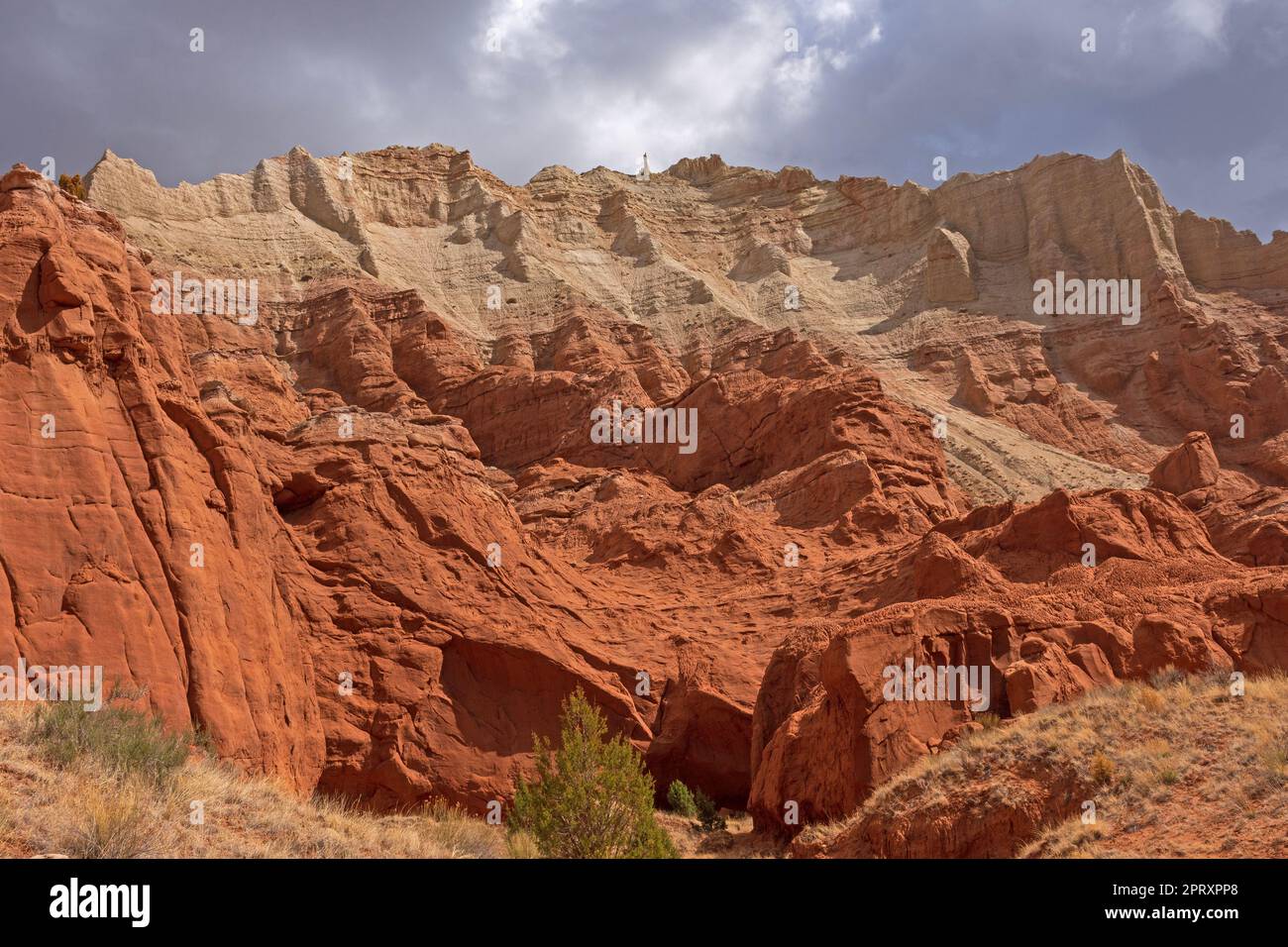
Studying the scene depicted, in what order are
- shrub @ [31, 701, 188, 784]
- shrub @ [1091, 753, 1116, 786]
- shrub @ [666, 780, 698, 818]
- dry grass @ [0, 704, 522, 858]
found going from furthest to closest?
shrub @ [666, 780, 698, 818] → shrub @ [1091, 753, 1116, 786] → shrub @ [31, 701, 188, 784] → dry grass @ [0, 704, 522, 858]

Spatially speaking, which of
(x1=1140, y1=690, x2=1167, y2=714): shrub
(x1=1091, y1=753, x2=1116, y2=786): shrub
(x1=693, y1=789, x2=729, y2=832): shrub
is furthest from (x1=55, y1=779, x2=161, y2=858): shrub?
(x1=693, y1=789, x2=729, y2=832): shrub

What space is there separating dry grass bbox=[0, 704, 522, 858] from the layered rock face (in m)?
4.21

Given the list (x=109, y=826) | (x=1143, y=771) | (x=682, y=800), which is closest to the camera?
(x=109, y=826)

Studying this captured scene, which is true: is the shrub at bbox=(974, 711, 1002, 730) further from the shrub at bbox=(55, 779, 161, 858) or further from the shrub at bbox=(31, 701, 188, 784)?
the shrub at bbox=(55, 779, 161, 858)

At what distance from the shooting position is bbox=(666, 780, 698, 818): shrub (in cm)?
2603

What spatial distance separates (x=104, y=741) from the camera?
44.3ft

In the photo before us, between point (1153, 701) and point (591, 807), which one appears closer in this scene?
point (1153, 701)

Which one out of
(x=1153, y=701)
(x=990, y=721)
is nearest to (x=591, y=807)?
(x=990, y=721)

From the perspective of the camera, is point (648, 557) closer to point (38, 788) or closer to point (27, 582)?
point (27, 582)

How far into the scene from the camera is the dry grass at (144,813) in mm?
10617

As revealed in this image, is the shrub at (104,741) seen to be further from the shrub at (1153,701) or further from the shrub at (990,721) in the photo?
the shrub at (1153,701)

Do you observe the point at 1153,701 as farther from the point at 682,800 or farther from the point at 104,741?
the point at 104,741

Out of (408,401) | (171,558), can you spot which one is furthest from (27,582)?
(408,401)

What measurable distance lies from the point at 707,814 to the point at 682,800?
0.66 metres
